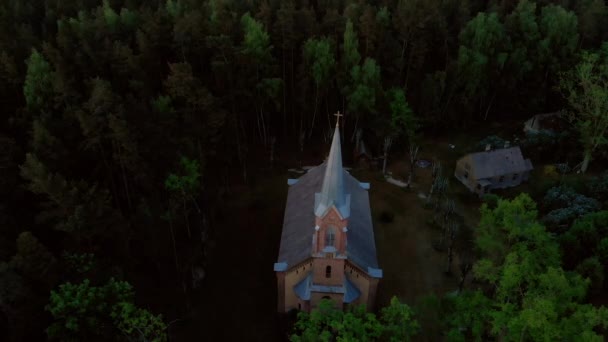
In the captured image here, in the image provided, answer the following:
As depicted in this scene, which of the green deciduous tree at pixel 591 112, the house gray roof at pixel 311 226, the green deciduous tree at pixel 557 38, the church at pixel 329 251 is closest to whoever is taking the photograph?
the church at pixel 329 251

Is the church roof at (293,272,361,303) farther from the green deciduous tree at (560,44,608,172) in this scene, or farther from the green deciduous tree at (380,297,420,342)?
the green deciduous tree at (560,44,608,172)

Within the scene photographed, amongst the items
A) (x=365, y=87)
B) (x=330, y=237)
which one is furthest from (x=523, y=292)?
(x=365, y=87)

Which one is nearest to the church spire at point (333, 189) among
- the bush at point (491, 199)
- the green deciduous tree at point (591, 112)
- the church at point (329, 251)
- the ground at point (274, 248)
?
the church at point (329, 251)

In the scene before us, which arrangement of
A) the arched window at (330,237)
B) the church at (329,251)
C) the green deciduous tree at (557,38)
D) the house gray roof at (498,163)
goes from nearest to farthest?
the church at (329,251), the arched window at (330,237), the house gray roof at (498,163), the green deciduous tree at (557,38)

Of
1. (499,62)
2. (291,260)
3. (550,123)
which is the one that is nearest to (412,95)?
(499,62)

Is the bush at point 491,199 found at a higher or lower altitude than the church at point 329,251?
lower

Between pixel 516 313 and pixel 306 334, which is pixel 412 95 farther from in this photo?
pixel 306 334

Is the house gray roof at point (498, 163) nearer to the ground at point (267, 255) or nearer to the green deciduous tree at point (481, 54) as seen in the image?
the ground at point (267, 255)
